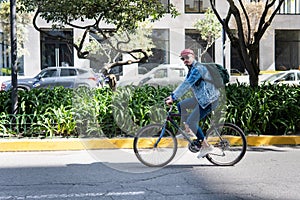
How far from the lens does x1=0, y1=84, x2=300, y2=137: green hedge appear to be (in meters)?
9.71

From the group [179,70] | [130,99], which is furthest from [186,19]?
[130,99]

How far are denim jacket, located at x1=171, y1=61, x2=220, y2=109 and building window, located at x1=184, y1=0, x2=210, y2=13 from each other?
31590 mm

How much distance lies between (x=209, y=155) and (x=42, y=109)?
4.08 metres

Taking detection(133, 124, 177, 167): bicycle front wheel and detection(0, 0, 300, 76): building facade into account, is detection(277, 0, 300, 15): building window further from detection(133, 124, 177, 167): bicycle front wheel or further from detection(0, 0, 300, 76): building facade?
detection(133, 124, 177, 167): bicycle front wheel

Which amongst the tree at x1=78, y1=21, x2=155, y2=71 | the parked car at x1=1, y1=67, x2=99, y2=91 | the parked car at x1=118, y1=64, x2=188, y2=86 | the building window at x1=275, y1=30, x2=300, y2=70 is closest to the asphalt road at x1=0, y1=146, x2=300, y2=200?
the tree at x1=78, y1=21, x2=155, y2=71

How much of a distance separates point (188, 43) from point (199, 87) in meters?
27.1

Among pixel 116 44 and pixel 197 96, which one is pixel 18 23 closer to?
pixel 116 44

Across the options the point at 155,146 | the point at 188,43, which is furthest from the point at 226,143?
the point at 188,43

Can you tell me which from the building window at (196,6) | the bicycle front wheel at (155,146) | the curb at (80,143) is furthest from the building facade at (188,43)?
the bicycle front wheel at (155,146)

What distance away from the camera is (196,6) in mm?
38188

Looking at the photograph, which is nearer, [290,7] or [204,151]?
[204,151]

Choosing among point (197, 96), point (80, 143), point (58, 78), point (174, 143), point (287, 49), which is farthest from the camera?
point (287, 49)

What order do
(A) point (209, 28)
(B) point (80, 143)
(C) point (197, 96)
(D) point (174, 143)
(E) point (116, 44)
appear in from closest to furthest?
1. (C) point (197, 96)
2. (D) point (174, 143)
3. (B) point (80, 143)
4. (E) point (116, 44)
5. (A) point (209, 28)

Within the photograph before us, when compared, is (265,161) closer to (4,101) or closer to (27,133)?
(27,133)
